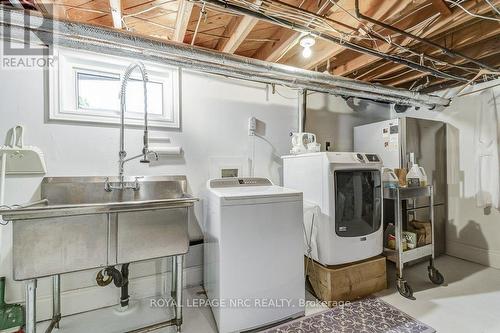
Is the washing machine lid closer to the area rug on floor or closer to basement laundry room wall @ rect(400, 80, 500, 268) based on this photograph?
the area rug on floor

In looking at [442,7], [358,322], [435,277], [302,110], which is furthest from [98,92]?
[435,277]

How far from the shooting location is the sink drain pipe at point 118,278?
68.5 inches

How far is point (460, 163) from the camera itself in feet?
10.0

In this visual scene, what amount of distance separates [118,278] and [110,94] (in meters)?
1.60

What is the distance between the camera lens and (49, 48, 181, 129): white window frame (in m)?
1.88

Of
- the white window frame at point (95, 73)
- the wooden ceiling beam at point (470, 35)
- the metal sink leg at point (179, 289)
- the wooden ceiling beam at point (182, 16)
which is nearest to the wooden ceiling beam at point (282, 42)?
the wooden ceiling beam at point (182, 16)

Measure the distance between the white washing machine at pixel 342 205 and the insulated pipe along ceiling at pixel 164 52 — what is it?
788 millimetres

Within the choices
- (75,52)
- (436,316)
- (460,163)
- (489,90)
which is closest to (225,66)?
(75,52)

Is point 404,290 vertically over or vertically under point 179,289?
under

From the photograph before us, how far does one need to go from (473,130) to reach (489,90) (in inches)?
19.8

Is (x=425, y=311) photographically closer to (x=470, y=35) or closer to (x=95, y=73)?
(x=470, y=35)

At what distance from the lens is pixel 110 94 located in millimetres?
2111

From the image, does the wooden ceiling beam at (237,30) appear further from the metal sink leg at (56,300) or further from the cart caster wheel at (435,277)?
the cart caster wheel at (435,277)

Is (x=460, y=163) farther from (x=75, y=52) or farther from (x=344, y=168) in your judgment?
(x=75, y=52)
